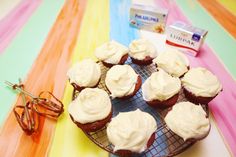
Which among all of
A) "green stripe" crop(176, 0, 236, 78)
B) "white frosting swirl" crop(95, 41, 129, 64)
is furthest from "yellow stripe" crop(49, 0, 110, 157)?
"green stripe" crop(176, 0, 236, 78)

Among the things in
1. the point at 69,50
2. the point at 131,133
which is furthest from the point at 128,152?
the point at 69,50

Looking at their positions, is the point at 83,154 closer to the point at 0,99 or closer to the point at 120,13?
the point at 0,99

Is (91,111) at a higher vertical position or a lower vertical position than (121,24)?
lower

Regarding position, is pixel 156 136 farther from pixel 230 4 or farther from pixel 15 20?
pixel 230 4

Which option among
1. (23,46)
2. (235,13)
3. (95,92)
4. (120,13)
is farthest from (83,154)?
(235,13)

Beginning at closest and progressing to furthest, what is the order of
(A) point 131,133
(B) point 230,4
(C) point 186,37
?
(A) point 131,133, (C) point 186,37, (B) point 230,4

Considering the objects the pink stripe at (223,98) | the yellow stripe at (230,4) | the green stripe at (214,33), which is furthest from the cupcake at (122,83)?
the yellow stripe at (230,4)

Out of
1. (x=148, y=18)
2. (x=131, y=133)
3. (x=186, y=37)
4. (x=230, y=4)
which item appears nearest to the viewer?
(x=131, y=133)

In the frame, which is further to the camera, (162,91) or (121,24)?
(121,24)

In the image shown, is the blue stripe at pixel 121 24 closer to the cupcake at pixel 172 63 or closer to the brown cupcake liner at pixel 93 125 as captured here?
the cupcake at pixel 172 63
